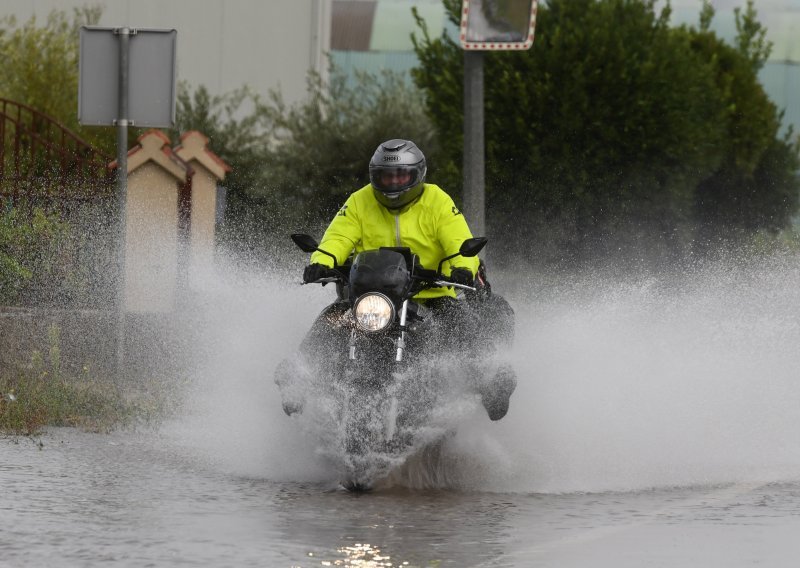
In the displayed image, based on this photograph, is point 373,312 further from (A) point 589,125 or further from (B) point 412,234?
(A) point 589,125

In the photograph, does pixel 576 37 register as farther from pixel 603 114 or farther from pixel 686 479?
pixel 686 479

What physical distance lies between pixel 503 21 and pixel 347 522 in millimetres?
10253

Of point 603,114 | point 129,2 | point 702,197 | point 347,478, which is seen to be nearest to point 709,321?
point 347,478

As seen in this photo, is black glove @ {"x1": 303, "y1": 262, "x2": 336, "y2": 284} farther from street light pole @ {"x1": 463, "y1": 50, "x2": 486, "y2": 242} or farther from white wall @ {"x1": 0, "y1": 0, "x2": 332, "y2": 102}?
white wall @ {"x1": 0, "y1": 0, "x2": 332, "y2": 102}

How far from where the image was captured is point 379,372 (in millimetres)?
9367

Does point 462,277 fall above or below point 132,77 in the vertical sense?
below

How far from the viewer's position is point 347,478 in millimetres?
9406

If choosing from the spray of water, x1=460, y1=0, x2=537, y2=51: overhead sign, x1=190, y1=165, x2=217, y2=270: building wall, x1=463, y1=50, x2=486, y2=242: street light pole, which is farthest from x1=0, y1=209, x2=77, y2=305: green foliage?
the spray of water

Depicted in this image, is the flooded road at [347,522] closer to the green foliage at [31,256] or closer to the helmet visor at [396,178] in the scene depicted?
the helmet visor at [396,178]

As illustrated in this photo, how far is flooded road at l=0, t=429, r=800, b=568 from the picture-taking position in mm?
7340

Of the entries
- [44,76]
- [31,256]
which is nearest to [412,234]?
[31,256]

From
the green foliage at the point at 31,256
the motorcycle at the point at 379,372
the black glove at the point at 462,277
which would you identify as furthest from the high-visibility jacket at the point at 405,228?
the green foliage at the point at 31,256

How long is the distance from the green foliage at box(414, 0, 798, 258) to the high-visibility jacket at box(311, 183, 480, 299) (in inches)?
1105

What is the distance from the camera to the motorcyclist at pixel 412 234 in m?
9.81
